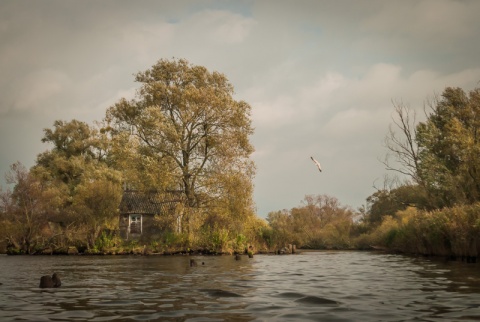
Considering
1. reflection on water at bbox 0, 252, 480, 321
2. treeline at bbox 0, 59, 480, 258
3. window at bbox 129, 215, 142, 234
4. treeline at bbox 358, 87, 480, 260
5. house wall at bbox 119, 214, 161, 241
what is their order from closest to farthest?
reflection on water at bbox 0, 252, 480, 321 → treeline at bbox 358, 87, 480, 260 → treeline at bbox 0, 59, 480, 258 → house wall at bbox 119, 214, 161, 241 → window at bbox 129, 215, 142, 234

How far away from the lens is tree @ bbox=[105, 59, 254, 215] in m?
42.9

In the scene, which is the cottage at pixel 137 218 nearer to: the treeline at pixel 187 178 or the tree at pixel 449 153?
the treeline at pixel 187 178

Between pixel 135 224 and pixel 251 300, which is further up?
pixel 135 224

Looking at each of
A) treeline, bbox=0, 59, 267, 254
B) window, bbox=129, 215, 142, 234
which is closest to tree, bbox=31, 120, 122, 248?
treeline, bbox=0, 59, 267, 254

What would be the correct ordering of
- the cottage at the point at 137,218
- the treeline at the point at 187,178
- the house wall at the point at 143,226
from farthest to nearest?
1. the house wall at the point at 143,226
2. the cottage at the point at 137,218
3. the treeline at the point at 187,178

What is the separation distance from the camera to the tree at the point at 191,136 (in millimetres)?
42938

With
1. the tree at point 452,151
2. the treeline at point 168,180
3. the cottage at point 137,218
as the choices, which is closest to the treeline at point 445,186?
the tree at point 452,151

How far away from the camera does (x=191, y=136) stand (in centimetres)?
4547

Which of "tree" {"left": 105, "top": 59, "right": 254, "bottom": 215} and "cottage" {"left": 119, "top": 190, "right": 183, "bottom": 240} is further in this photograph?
"cottage" {"left": 119, "top": 190, "right": 183, "bottom": 240}

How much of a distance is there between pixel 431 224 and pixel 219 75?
92.6ft

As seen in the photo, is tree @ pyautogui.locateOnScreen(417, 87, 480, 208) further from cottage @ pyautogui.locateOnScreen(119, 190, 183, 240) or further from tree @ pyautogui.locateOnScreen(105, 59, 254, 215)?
cottage @ pyautogui.locateOnScreen(119, 190, 183, 240)

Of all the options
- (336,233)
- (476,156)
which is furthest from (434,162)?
(336,233)

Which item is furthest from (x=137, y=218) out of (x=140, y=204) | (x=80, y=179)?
(x=80, y=179)

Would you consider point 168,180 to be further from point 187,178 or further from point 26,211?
point 26,211
